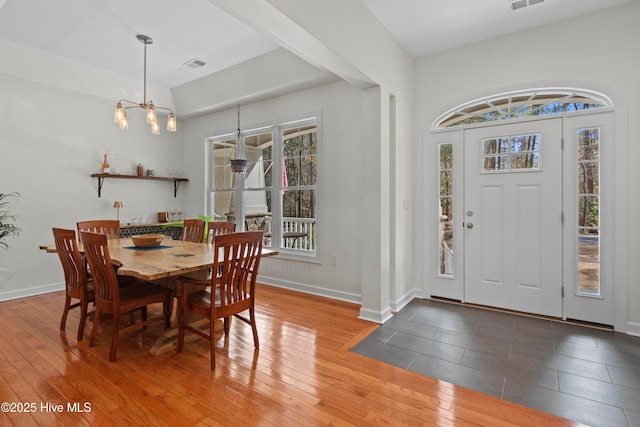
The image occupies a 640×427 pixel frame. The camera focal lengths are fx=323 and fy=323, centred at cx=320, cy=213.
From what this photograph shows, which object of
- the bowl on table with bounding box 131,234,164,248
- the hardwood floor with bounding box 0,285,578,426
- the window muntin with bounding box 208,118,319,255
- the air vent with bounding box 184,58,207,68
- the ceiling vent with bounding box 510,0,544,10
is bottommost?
the hardwood floor with bounding box 0,285,578,426

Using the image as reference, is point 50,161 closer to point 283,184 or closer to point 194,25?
point 194,25

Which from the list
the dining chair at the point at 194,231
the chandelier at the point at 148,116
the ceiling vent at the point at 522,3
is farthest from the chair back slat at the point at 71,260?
the ceiling vent at the point at 522,3

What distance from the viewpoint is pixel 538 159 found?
3.46 metres

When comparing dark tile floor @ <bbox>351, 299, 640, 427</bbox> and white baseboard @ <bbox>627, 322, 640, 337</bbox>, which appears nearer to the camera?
dark tile floor @ <bbox>351, 299, 640, 427</bbox>

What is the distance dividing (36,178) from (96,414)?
384 cm

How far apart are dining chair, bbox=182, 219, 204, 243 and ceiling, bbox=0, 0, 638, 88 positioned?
7.13 feet

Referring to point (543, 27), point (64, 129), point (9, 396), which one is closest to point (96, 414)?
point (9, 396)

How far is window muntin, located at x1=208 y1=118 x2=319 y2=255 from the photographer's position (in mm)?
4547

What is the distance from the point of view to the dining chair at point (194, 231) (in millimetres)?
4066

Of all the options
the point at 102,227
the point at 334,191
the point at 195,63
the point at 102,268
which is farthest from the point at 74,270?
the point at 195,63

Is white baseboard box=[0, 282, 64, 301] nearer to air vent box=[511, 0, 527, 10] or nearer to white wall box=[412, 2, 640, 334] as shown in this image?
white wall box=[412, 2, 640, 334]

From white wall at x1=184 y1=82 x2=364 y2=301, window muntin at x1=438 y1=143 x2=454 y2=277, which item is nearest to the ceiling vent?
window muntin at x1=438 y1=143 x2=454 y2=277

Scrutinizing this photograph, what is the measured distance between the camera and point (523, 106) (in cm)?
356

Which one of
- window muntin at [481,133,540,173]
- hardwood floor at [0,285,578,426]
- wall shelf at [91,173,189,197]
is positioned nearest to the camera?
hardwood floor at [0,285,578,426]
